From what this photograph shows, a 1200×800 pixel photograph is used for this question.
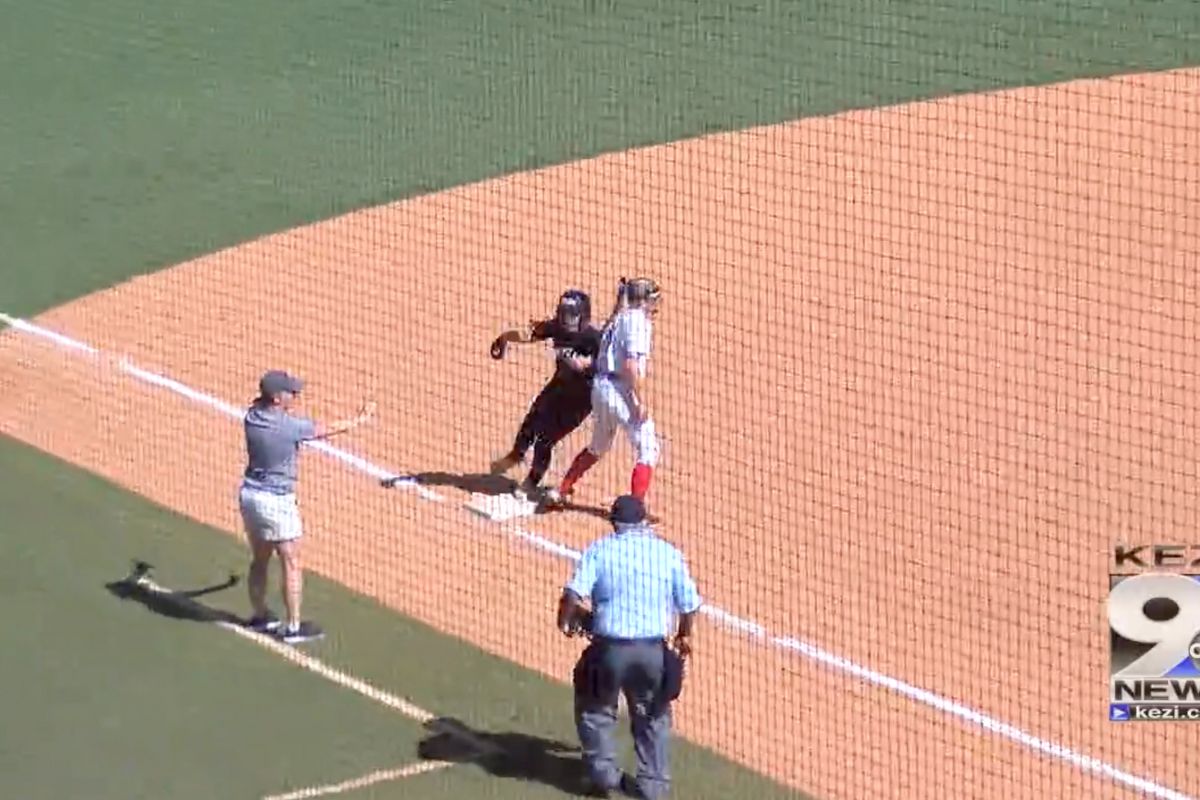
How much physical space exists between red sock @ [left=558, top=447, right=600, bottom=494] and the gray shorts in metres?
2.24

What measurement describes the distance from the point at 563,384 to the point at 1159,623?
3.81 metres

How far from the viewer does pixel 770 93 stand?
66.0 feet

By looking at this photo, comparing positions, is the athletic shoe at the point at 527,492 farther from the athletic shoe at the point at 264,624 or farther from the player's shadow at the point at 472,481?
the athletic shoe at the point at 264,624

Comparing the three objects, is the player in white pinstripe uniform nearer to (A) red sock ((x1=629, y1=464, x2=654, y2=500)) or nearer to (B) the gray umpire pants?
(A) red sock ((x1=629, y1=464, x2=654, y2=500))

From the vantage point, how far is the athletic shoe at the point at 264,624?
10.7 metres

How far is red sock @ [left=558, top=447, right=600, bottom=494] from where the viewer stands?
39.5 feet

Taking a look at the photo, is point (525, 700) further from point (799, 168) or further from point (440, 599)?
point (799, 168)

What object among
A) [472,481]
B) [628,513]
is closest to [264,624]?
[472,481]

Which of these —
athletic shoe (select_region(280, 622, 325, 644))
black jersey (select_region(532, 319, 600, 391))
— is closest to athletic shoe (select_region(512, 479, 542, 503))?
black jersey (select_region(532, 319, 600, 391))

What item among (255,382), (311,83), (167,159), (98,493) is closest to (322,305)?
(255,382)

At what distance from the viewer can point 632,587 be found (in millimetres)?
8570

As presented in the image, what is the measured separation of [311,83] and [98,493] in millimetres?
9000

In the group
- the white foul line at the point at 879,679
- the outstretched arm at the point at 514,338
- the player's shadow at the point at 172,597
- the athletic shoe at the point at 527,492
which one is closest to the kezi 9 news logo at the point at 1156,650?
the white foul line at the point at 879,679

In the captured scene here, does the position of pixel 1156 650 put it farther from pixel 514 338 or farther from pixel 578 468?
pixel 514 338
